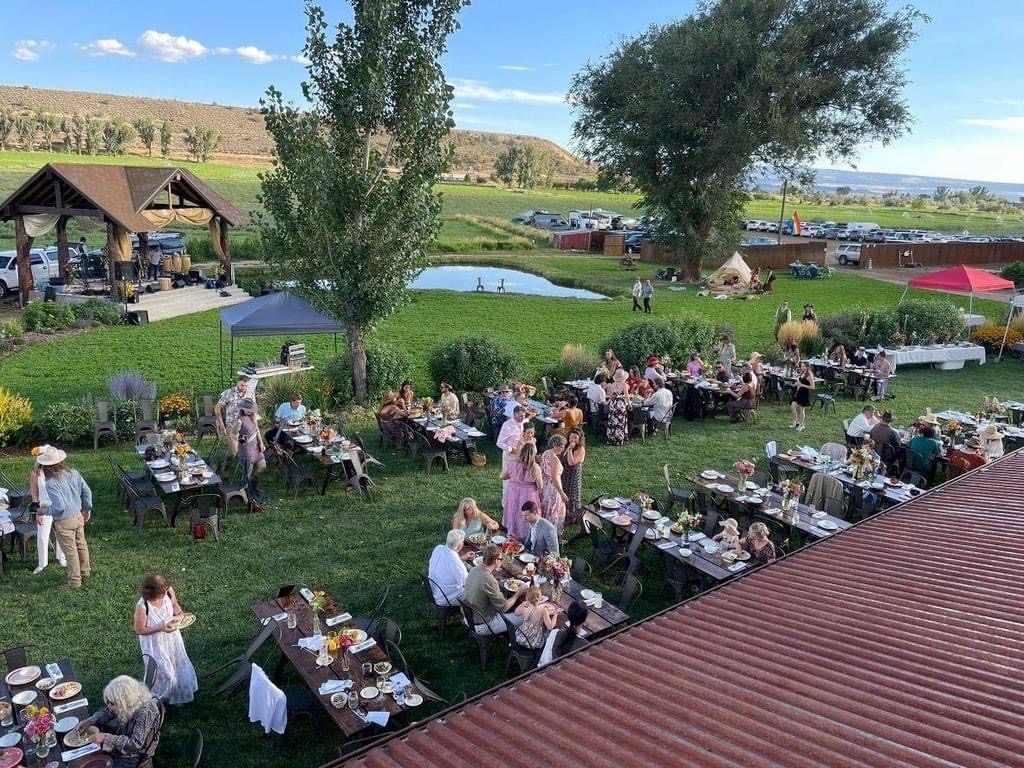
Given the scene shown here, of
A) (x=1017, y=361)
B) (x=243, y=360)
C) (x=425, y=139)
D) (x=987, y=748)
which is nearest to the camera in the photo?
(x=987, y=748)

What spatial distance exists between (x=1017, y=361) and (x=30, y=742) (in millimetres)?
28361

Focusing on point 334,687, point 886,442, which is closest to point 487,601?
point 334,687

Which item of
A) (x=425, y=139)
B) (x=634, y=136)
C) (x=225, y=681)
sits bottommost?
(x=225, y=681)

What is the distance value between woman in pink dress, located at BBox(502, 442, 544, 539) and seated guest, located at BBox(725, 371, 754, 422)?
839 cm

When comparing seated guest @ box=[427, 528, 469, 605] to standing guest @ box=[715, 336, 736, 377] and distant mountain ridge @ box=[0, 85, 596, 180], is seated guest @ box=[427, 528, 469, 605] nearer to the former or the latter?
standing guest @ box=[715, 336, 736, 377]

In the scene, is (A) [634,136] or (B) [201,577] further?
(A) [634,136]

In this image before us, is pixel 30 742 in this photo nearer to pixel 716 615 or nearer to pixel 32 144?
pixel 716 615

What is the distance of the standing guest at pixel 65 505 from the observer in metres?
9.50

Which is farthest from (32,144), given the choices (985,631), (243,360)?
(985,631)

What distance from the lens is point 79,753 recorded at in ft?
19.6

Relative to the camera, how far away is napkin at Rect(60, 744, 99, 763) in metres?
5.92

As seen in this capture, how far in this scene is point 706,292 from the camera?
3769 centimetres

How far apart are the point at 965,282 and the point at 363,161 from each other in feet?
64.2

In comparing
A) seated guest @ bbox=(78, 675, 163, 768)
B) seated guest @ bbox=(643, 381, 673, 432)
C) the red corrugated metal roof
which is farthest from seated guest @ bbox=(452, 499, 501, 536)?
seated guest @ bbox=(643, 381, 673, 432)
